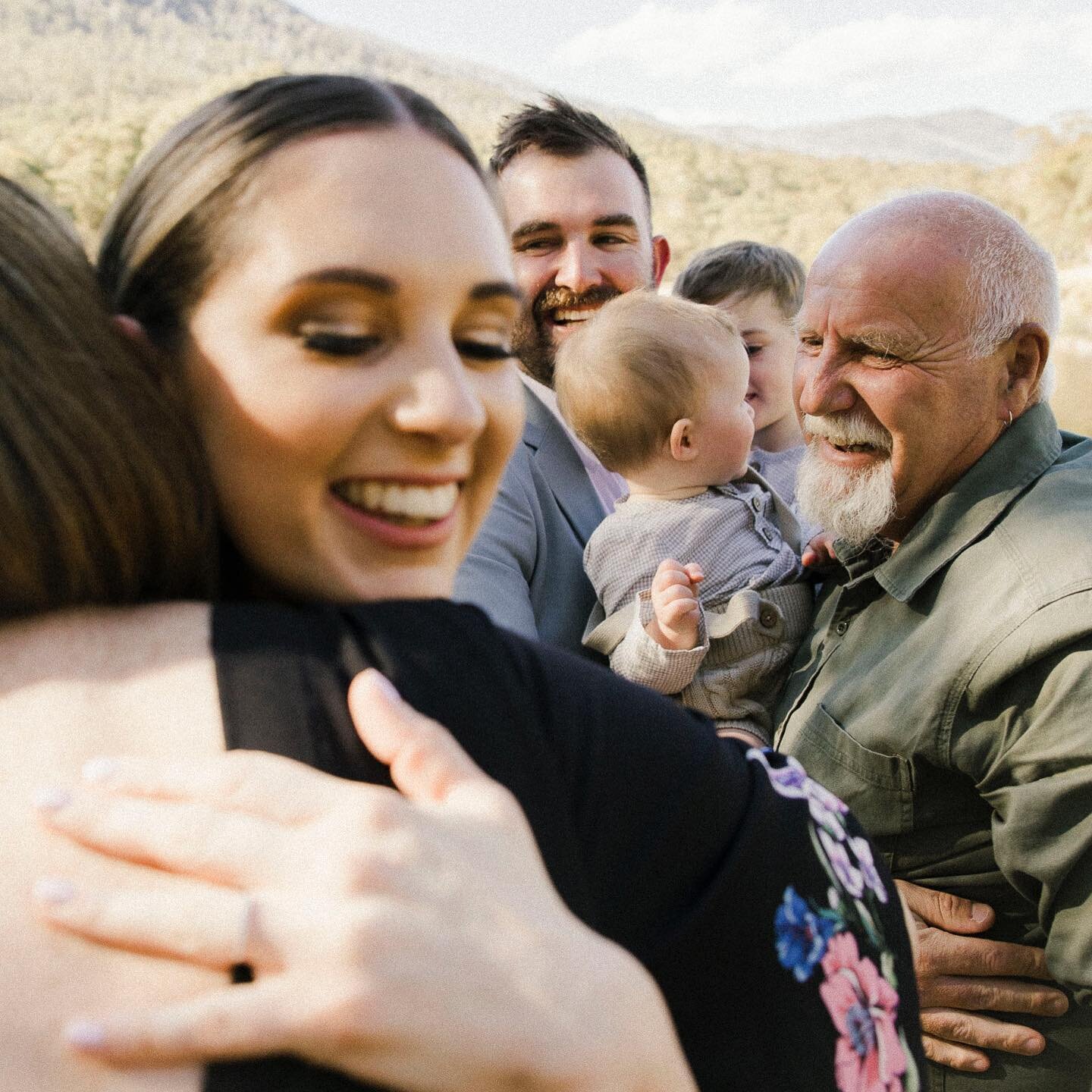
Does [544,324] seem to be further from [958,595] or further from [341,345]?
[341,345]

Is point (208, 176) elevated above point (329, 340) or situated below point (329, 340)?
above

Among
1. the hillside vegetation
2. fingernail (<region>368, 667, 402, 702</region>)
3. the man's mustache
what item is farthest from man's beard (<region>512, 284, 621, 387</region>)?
the hillside vegetation

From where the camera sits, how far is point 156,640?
0.76 m

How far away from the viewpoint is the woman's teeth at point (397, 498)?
3.22ft

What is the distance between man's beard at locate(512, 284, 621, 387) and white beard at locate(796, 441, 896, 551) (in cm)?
114

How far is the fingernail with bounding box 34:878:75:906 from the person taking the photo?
0.62 m

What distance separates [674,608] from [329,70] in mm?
11438

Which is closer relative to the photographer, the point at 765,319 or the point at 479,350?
the point at 479,350

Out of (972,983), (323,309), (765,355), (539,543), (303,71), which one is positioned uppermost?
(323,309)

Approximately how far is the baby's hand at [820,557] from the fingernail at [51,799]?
2.29 meters

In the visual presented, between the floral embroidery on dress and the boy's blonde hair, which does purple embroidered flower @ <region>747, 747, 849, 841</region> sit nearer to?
the floral embroidery on dress

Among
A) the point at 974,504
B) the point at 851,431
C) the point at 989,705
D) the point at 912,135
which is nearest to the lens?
the point at 989,705

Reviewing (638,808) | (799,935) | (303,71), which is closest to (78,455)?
(638,808)

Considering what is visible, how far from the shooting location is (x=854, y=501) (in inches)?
99.3
